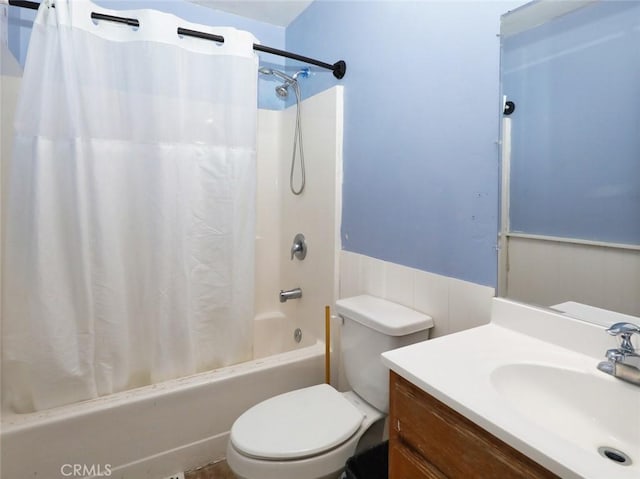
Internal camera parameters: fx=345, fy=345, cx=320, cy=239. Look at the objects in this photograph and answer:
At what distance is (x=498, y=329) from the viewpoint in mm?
993

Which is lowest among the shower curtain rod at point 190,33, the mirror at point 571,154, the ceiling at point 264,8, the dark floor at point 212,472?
the dark floor at point 212,472

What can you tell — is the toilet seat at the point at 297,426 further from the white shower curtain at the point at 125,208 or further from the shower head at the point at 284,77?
the shower head at the point at 284,77

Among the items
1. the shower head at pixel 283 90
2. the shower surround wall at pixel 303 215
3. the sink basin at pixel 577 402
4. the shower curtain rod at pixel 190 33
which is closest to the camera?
the sink basin at pixel 577 402

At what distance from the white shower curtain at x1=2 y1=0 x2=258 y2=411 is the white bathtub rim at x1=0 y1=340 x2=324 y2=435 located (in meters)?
0.09

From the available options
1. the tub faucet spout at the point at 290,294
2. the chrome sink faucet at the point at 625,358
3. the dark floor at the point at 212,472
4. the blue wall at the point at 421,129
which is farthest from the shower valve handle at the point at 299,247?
the chrome sink faucet at the point at 625,358

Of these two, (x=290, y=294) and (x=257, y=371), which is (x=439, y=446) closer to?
(x=257, y=371)

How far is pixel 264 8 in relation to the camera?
2023 millimetres

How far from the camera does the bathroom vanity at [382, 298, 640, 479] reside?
0.55 meters

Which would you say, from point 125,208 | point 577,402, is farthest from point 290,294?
point 577,402

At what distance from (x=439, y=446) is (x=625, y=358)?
431 millimetres

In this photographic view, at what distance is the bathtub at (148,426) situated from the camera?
122 cm

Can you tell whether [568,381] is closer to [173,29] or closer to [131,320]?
[131,320]

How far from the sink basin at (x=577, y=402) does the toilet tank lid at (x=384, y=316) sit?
0.42 meters

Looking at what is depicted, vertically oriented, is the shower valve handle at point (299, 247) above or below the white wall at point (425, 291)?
above
